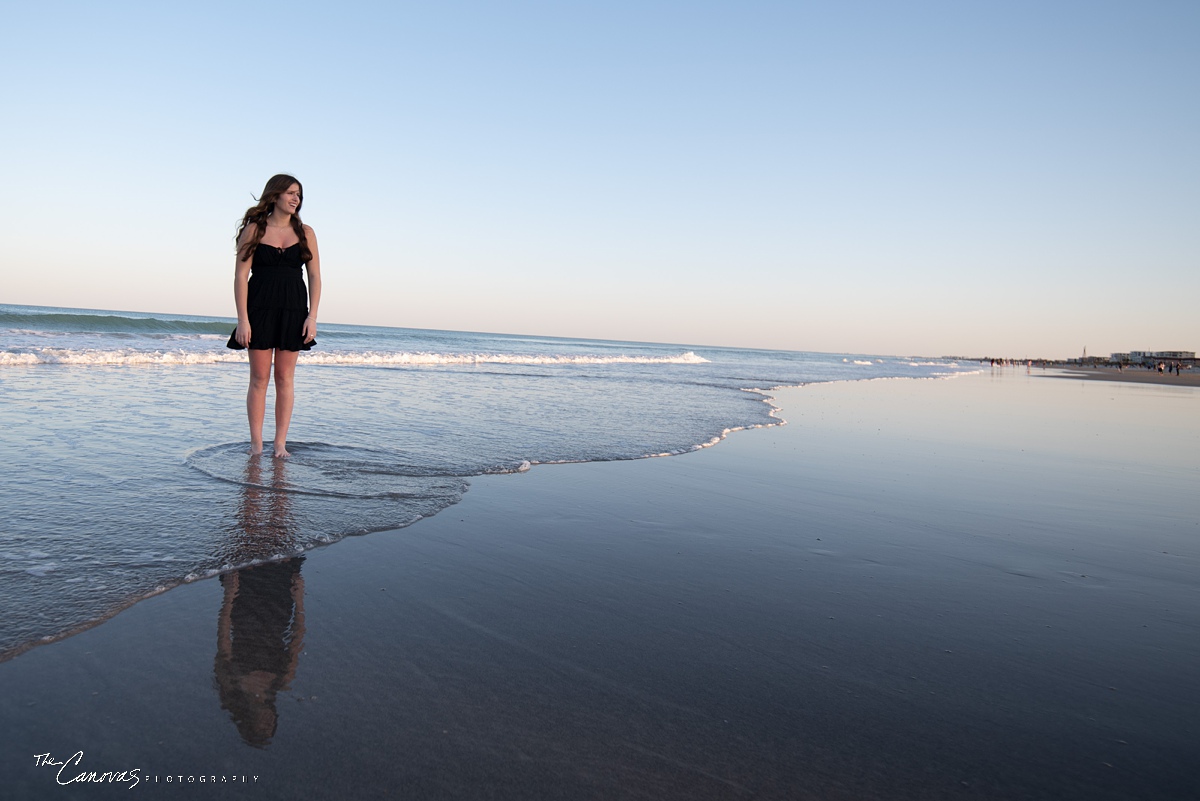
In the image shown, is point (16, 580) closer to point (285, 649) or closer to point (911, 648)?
point (285, 649)

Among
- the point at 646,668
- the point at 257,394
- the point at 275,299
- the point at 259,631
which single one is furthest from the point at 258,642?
the point at 275,299

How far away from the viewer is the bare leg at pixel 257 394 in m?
4.91

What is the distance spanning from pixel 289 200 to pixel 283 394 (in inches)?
51.8

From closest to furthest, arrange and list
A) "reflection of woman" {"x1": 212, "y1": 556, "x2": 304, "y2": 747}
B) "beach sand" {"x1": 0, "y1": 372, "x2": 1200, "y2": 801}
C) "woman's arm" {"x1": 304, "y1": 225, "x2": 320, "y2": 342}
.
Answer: "beach sand" {"x1": 0, "y1": 372, "x2": 1200, "y2": 801} → "reflection of woman" {"x1": 212, "y1": 556, "x2": 304, "y2": 747} → "woman's arm" {"x1": 304, "y1": 225, "x2": 320, "y2": 342}

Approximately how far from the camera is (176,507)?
3.47 m

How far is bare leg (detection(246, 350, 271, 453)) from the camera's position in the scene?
4.91 meters

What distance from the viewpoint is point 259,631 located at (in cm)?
221

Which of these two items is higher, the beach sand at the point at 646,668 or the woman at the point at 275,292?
the woman at the point at 275,292

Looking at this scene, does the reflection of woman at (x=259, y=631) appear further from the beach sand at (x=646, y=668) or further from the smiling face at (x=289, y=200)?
the smiling face at (x=289, y=200)

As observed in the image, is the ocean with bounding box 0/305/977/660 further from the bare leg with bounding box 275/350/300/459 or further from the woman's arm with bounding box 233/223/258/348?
the woman's arm with bounding box 233/223/258/348
